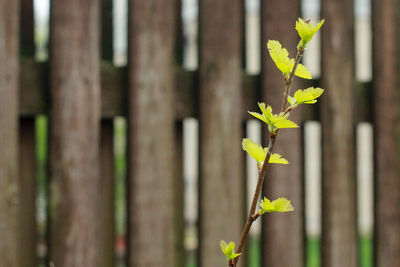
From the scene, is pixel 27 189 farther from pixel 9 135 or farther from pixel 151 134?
pixel 151 134

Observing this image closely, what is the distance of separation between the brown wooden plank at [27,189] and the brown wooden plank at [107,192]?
0.69ft

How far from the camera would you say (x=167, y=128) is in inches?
69.9

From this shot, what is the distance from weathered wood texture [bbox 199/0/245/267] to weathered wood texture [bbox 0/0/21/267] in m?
0.59

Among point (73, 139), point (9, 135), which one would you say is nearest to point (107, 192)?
point (73, 139)

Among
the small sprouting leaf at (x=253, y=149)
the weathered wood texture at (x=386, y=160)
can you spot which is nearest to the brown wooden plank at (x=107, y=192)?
the weathered wood texture at (x=386, y=160)

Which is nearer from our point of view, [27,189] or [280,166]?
[27,189]

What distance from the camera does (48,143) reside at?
1.66m

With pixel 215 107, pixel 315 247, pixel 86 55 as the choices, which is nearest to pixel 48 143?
pixel 86 55

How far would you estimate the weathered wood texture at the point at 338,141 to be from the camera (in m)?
1.99

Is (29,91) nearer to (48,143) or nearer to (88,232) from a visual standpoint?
(48,143)

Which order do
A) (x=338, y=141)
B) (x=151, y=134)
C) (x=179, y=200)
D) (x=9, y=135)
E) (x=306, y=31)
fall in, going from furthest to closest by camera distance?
(x=338, y=141)
(x=179, y=200)
(x=151, y=134)
(x=9, y=135)
(x=306, y=31)

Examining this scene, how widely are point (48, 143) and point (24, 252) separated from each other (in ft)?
1.13

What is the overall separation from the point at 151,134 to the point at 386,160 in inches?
37.1

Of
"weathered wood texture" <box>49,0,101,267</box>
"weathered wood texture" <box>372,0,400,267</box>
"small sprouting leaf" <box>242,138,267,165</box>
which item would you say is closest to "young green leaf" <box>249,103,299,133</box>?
"small sprouting leaf" <box>242,138,267,165</box>
